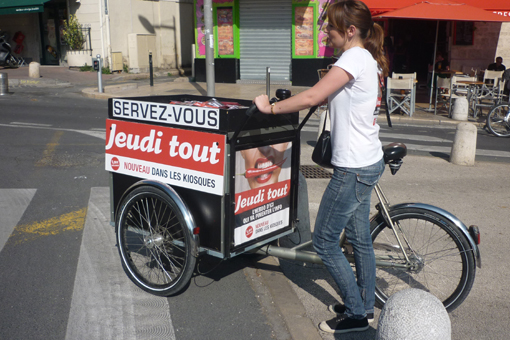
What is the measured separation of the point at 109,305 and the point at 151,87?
16.4 metres

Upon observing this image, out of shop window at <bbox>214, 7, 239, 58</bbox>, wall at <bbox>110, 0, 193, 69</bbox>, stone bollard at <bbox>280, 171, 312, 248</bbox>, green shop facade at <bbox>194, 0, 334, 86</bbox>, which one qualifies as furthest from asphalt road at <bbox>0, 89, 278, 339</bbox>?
wall at <bbox>110, 0, 193, 69</bbox>

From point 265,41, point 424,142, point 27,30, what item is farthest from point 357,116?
point 27,30

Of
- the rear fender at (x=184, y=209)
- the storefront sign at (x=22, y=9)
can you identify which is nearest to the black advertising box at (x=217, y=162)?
the rear fender at (x=184, y=209)

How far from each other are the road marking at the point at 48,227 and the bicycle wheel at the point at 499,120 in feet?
30.8

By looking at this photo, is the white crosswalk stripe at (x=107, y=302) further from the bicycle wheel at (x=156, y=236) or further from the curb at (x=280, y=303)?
the curb at (x=280, y=303)

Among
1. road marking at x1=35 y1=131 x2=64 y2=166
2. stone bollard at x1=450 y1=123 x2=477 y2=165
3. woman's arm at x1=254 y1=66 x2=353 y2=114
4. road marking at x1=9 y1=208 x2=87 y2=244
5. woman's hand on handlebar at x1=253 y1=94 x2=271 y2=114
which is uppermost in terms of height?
woman's arm at x1=254 y1=66 x2=353 y2=114

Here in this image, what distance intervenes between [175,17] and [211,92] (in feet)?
46.9

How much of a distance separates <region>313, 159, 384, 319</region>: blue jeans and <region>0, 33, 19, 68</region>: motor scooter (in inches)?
986

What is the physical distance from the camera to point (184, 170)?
11.8ft

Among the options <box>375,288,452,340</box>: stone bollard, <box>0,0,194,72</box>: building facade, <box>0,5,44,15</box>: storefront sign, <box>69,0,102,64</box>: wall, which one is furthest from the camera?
<box>0,5,44,15</box>: storefront sign

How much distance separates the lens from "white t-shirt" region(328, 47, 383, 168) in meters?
2.87

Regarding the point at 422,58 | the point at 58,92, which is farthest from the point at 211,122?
the point at 422,58

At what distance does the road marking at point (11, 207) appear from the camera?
505 centimetres

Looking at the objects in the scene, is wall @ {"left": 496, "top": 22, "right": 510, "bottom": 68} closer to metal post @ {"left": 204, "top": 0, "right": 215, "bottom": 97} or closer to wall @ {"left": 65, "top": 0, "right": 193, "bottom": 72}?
metal post @ {"left": 204, "top": 0, "right": 215, "bottom": 97}
